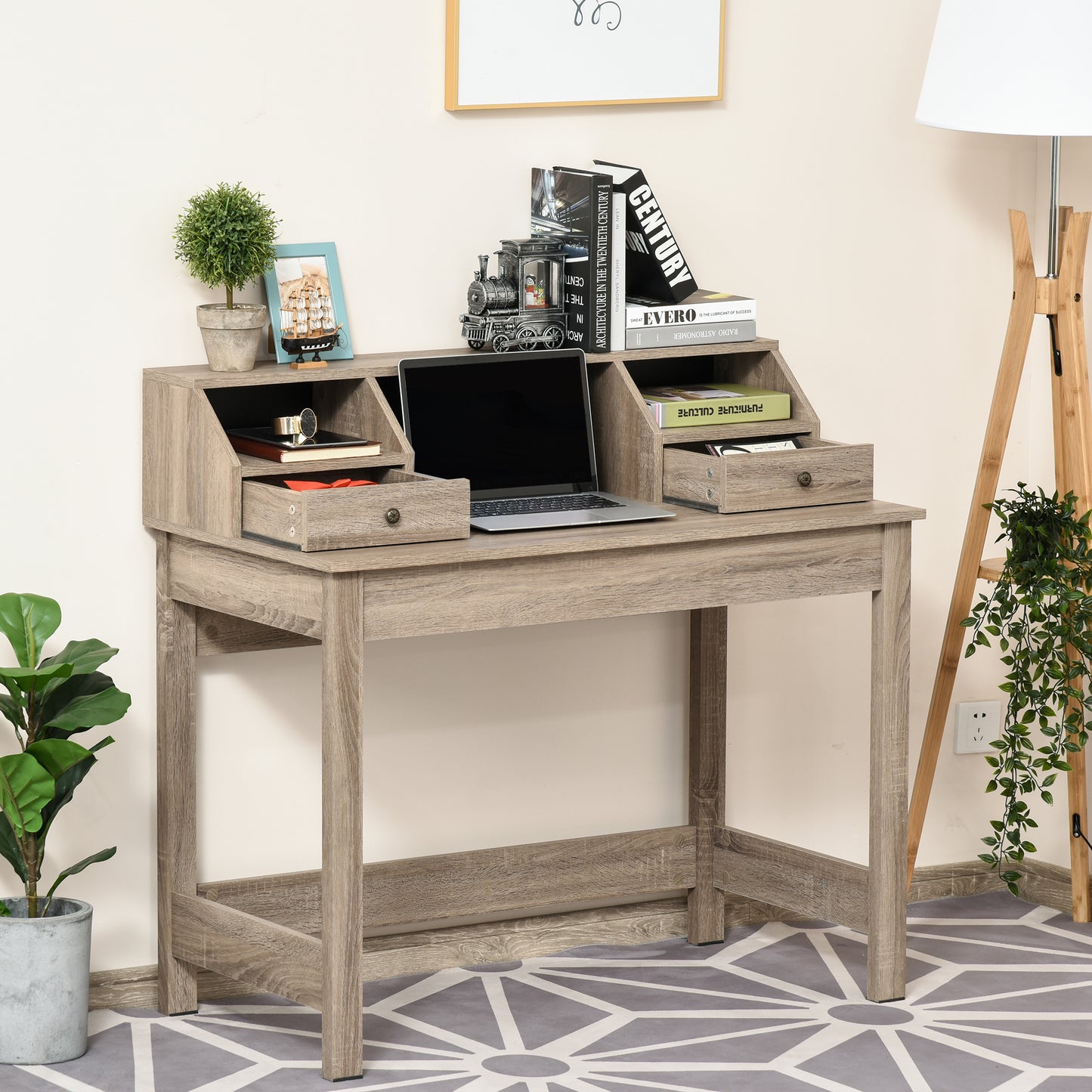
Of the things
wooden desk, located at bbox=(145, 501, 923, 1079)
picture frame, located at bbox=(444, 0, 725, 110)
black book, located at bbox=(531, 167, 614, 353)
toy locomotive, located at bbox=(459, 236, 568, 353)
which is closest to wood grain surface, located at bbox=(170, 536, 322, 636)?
wooden desk, located at bbox=(145, 501, 923, 1079)

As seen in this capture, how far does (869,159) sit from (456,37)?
0.86 meters

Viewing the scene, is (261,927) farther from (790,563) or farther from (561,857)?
(790,563)

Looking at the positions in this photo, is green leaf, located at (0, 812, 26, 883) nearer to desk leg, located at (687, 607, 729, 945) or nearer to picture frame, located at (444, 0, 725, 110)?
desk leg, located at (687, 607, 729, 945)

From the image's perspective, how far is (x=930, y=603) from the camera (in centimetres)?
370

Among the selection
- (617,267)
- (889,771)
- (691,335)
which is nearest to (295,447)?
(617,267)

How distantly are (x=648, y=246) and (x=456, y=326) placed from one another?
0.36 meters

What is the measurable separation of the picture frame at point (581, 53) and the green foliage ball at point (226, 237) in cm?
45

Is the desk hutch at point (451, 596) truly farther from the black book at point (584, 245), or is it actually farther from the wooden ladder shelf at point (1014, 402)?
the wooden ladder shelf at point (1014, 402)

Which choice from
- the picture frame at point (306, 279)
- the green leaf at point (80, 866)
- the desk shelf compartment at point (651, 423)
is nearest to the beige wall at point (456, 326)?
the picture frame at point (306, 279)

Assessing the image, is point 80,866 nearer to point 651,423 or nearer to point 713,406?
point 651,423

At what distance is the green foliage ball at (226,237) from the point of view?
9.33 ft

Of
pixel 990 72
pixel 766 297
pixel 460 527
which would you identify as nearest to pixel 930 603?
pixel 766 297

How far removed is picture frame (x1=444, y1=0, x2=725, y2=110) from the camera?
3.11 m

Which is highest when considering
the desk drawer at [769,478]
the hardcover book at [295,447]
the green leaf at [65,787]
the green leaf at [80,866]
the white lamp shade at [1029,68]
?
the white lamp shade at [1029,68]
